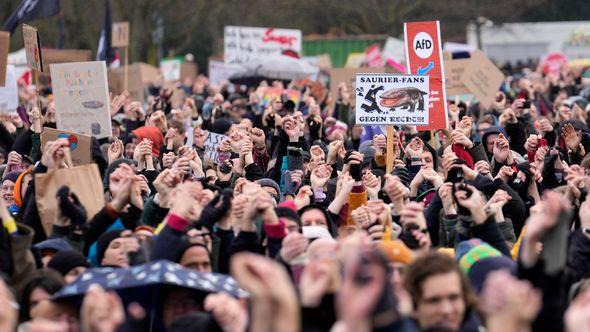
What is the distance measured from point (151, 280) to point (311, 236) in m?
1.88

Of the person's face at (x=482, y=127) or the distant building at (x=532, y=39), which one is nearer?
the person's face at (x=482, y=127)

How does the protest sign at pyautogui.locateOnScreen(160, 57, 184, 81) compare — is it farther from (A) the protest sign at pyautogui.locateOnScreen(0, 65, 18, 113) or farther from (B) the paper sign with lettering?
(A) the protest sign at pyautogui.locateOnScreen(0, 65, 18, 113)

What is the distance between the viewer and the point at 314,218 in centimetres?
907

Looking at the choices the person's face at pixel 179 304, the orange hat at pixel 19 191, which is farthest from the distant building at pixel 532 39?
the person's face at pixel 179 304

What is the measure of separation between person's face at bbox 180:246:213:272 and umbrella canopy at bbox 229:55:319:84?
609 inches

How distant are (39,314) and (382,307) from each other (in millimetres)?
2017

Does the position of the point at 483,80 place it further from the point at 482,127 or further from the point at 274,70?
the point at 274,70

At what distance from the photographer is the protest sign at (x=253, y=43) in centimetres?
2734

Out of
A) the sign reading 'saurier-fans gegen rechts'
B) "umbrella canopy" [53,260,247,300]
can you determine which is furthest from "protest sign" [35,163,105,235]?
the sign reading 'saurier-fans gegen rechts'

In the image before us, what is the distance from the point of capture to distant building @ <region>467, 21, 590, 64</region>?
51250mm

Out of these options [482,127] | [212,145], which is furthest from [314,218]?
[482,127]

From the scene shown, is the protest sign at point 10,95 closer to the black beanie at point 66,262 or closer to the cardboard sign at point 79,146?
the cardboard sign at point 79,146

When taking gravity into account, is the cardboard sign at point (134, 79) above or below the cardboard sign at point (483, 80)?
above

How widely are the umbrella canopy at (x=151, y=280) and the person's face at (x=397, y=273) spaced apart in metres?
0.68
